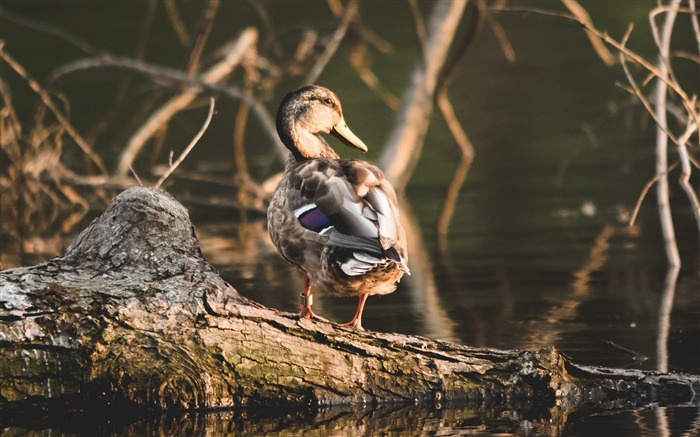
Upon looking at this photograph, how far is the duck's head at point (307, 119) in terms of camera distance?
5961 millimetres

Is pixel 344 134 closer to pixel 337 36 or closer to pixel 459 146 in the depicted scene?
pixel 337 36

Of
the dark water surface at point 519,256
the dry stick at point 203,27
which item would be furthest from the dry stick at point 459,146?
the dry stick at point 203,27

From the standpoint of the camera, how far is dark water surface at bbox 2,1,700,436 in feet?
15.4

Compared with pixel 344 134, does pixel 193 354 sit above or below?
below

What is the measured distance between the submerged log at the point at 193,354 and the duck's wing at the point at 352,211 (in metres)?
0.33

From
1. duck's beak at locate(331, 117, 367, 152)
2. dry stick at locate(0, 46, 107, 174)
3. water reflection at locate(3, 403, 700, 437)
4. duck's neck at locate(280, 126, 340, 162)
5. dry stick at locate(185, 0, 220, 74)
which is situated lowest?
water reflection at locate(3, 403, 700, 437)

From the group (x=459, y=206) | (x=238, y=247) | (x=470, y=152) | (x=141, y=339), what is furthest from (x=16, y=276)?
(x=470, y=152)

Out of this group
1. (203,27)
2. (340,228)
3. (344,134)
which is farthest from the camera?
(203,27)

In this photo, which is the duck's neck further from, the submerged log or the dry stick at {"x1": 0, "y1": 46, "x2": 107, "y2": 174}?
the dry stick at {"x1": 0, "y1": 46, "x2": 107, "y2": 174}

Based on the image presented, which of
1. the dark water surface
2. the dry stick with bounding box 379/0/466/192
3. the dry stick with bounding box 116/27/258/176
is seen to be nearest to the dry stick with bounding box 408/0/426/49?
the dry stick with bounding box 379/0/466/192

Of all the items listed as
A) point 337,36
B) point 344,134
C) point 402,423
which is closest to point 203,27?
point 337,36

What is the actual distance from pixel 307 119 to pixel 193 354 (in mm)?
1661

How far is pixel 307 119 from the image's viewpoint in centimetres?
601

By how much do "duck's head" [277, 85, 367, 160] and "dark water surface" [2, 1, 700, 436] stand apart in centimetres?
104
